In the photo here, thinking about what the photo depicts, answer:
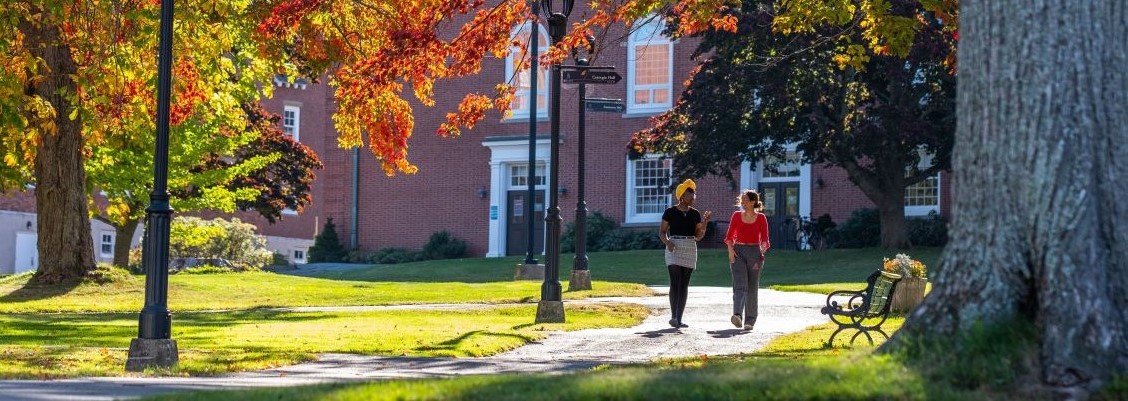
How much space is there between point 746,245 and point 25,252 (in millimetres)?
33920

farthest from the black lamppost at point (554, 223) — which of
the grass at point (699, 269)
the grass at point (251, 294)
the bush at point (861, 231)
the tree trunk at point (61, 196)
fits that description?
the bush at point (861, 231)

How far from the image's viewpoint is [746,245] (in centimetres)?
1808

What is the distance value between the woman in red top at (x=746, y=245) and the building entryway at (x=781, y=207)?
23848 mm

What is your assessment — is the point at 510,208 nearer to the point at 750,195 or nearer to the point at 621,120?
the point at 621,120

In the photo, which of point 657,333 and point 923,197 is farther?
point 923,197

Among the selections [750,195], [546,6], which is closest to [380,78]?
[546,6]

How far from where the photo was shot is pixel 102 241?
168 feet

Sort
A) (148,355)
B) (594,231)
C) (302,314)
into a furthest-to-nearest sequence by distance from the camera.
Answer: (594,231), (302,314), (148,355)

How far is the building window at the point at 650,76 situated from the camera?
44750 millimetres

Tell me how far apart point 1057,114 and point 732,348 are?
7.84 meters

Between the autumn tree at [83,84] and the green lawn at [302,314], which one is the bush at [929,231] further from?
the autumn tree at [83,84]

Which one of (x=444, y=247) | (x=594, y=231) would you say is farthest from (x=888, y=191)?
(x=444, y=247)

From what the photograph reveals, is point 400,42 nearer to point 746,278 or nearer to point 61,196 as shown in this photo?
point 746,278

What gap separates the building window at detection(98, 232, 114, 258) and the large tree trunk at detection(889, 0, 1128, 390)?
45387 millimetres
